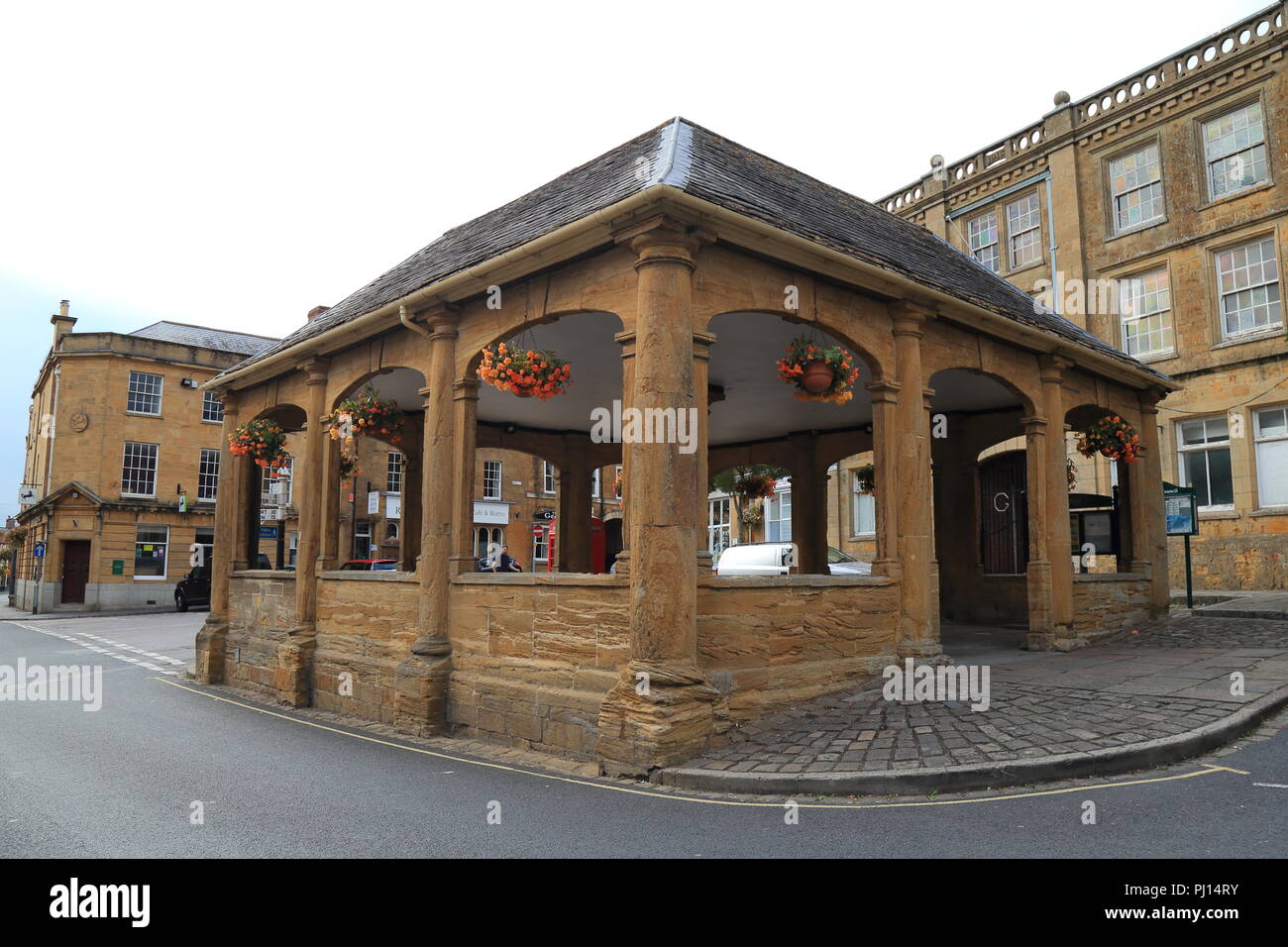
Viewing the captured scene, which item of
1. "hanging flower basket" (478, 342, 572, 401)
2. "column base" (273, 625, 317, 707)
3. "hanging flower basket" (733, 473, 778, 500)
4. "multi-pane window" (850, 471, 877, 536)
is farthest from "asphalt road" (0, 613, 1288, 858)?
"multi-pane window" (850, 471, 877, 536)

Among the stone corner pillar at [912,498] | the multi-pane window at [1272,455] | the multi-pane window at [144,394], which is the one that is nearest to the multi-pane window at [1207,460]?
the multi-pane window at [1272,455]

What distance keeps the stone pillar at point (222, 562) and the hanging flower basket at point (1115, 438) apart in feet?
43.4

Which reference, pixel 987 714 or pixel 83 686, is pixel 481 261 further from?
pixel 83 686

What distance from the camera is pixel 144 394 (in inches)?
1357

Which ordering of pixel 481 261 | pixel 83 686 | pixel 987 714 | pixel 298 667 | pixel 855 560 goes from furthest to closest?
1. pixel 855 560
2. pixel 83 686
3. pixel 298 667
4. pixel 481 261
5. pixel 987 714

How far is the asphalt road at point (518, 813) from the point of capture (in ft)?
14.6

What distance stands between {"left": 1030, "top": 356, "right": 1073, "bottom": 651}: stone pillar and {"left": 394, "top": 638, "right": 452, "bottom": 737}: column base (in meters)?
7.67

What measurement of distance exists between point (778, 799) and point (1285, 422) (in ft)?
57.7

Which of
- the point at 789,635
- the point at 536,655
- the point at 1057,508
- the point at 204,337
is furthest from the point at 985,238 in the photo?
the point at 204,337

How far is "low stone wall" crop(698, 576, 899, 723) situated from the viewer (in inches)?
268

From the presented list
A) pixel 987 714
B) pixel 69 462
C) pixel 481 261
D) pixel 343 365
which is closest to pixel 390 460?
pixel 69 462

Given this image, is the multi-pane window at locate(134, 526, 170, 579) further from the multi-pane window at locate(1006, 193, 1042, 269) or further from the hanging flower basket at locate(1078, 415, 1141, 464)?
the hanging flower basket at locate(1078, 415, 1141, 464)
